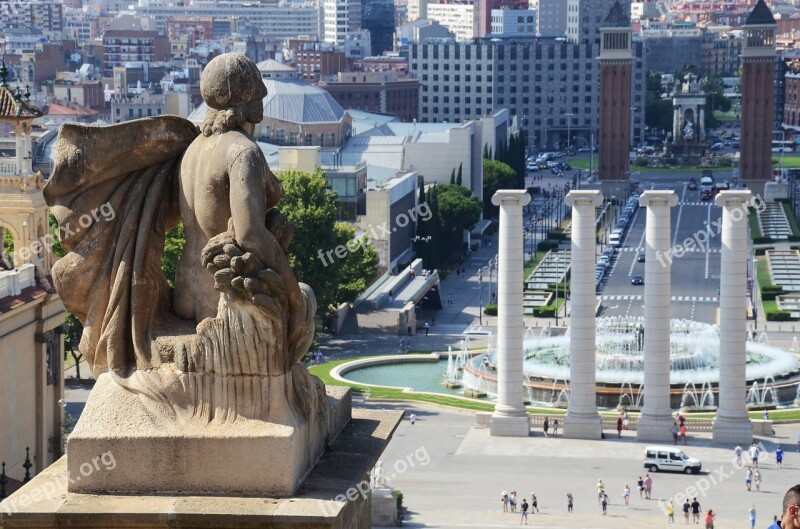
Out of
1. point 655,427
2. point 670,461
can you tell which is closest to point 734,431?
point 655,427

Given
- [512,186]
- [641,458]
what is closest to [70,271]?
[641,458]

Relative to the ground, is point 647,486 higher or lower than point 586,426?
higher

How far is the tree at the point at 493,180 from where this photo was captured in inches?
6983

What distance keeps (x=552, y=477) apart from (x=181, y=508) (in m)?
56.9

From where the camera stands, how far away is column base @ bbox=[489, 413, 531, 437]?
76.9 meters

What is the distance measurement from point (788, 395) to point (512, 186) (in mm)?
101329

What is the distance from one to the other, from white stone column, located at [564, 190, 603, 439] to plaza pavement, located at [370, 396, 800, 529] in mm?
908

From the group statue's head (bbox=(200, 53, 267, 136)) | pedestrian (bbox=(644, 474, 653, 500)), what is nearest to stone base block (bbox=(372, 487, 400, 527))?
pedestrian (bbox=(644, 474, 653, 500))

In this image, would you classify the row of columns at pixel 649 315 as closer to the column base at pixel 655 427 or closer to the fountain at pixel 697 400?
the column base at pixel 655 427

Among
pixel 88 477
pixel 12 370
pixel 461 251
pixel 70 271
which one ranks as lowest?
pixel 461 251

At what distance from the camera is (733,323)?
245ft

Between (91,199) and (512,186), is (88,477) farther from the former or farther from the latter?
(512,186)

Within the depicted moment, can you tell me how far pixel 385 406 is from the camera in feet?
272

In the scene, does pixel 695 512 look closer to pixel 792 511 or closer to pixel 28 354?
pixel 28 354
